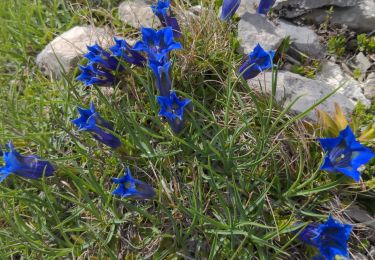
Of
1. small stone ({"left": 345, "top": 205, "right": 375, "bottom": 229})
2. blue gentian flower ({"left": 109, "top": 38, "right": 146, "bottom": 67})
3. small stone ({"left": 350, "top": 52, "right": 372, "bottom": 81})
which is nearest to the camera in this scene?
small stone ({"left": 345, "top": 205, "right": 375, "bottom": 229})

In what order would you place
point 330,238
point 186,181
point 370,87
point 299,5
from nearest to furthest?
1. point 330,238
2. point 186,181
3. point 370,87
4. point 299,5

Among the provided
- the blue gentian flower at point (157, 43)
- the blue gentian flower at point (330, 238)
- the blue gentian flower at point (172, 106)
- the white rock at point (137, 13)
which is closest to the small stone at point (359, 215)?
the blue gentian flower at point (330, 238)

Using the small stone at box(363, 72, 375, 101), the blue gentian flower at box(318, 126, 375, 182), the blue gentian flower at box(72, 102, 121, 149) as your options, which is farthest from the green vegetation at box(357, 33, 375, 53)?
the blue gentian flower at box(72, 102, 121, 149)

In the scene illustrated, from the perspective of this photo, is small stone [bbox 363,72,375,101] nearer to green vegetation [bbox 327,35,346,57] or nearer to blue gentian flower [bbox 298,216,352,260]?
green vegetation [bbox 327,35,346,57]

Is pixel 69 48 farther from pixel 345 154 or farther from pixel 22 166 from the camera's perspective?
pixel 345 154

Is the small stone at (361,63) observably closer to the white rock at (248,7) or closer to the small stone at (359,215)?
the white rock at (248,7)

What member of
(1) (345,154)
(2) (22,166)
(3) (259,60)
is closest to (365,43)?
(3) (259,60)
